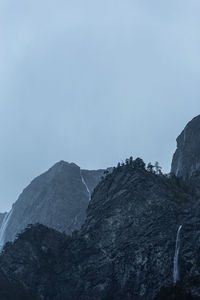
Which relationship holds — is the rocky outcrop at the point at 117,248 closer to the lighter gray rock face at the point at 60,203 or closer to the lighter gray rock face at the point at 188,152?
the lighter gray rock face at the point at 188,152

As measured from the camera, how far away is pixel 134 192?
103m

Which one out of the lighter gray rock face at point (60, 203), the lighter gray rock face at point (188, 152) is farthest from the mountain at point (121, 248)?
the lighter gray rock face at point (60, 203)

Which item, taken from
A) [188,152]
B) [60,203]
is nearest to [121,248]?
[188,152]

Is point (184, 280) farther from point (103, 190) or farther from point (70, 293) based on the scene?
point (103, 190)

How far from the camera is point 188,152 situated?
146m

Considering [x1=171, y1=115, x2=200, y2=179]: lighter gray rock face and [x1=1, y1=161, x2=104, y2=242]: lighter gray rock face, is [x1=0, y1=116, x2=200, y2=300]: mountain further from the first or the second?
[x1=1, y1=161, x2=104, y2=242]: lighter gray rock face

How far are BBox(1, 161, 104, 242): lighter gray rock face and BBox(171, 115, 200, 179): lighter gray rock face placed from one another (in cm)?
3705

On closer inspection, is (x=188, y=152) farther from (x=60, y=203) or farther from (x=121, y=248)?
(x=121, y=248)

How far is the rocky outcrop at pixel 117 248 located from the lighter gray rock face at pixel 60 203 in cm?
5287

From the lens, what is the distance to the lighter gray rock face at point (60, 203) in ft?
543

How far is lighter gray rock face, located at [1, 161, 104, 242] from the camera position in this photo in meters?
166

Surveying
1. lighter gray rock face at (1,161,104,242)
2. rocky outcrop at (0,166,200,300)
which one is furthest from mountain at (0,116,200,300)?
lighter gray rock face at (1,161,104,242)

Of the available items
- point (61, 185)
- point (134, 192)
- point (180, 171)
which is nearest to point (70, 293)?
point (134, 192)

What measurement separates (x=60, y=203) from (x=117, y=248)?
79.8 metres
